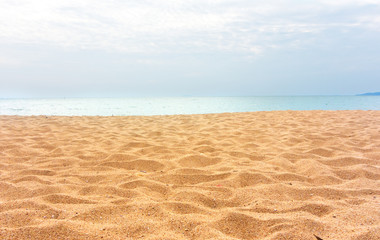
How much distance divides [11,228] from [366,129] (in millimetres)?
5133

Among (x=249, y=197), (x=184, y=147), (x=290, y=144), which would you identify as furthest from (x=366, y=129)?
(x=249, y=197)

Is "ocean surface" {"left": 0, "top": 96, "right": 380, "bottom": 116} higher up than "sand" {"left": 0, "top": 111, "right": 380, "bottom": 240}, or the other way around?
"ocean surface" {"left": 0, "top": 96, "right": 380, "bottom": 116}

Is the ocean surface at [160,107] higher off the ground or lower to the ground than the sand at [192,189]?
higher

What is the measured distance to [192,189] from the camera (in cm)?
197

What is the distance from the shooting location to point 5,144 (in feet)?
11.2

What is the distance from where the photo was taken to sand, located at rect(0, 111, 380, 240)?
54.1 inches

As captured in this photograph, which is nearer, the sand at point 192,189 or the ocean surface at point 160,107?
the sand at point 192,189

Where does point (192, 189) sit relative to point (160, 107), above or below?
below

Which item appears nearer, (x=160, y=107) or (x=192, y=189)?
(x=192, y=189)

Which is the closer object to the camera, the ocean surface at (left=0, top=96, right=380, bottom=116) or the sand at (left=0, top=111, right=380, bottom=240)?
the sand at (left=0, top=111, right=380, bottom=240)

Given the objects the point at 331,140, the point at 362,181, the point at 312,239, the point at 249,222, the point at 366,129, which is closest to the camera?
the point at 312,239

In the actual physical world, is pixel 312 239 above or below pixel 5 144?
below

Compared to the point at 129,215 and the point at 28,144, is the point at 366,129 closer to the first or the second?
the point at 129,215

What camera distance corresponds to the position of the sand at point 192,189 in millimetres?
1374
